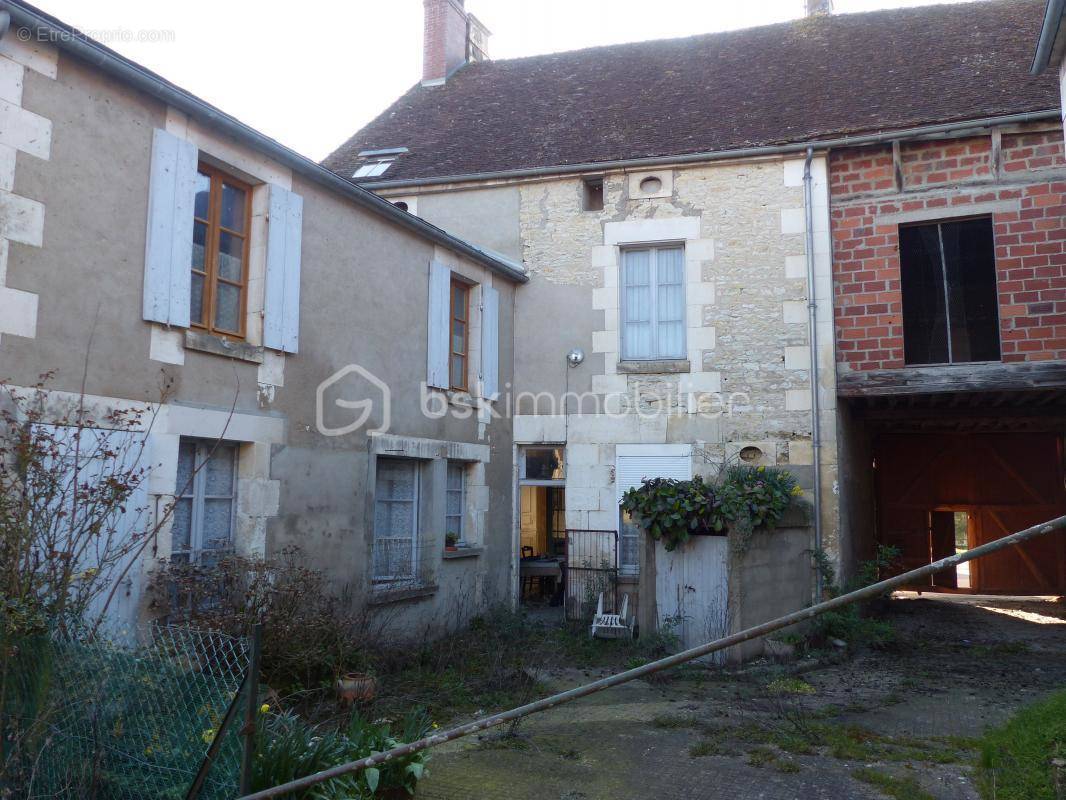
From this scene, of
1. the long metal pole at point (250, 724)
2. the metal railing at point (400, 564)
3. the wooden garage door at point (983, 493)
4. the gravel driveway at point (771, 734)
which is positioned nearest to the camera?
the long metal pole at point (250, 724)

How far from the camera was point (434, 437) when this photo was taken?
8.79 m

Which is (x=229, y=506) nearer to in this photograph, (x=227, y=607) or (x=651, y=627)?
(x=227, y=607)

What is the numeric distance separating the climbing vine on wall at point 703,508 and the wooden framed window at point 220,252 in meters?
4.19

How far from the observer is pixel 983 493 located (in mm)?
16016

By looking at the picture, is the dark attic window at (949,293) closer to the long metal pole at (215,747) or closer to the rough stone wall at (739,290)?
the rough stone wall at (739,290)

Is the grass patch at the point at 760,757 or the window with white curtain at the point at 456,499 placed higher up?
the window with white curtain at the point at 456,499

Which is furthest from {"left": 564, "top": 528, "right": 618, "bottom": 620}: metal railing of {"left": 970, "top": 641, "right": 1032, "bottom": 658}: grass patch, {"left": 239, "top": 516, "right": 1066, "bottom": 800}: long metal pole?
{"left": 239, "top": 516, "right": 1066, "bottom": 800}: long metal pole

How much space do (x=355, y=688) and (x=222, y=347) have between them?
8.53 ft

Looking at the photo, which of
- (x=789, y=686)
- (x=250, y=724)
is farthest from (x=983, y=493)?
(x=250, y=724)

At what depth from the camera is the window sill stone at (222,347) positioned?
606 cm

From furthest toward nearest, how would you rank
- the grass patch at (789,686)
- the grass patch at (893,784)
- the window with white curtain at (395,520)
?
1. the window with white curtain at (395,520)
2. the grass patch at (789,686)
3. the grass patch at (893,784)

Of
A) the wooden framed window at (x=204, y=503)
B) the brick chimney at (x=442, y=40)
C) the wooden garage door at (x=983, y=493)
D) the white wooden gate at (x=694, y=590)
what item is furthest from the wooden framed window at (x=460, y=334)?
the wooden garage door at (x=983, y=493)

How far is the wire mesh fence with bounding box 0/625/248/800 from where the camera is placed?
3.73 meters

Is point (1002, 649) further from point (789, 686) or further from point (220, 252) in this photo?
A: point (220, 252)
